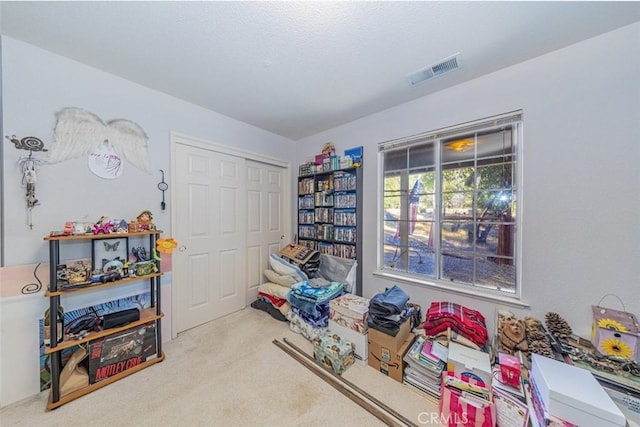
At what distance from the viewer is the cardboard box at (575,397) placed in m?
1.04

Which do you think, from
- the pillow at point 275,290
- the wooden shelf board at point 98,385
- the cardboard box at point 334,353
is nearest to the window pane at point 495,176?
the cardboard box at point 334,353

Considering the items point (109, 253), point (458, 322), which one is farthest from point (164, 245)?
point (458, 322)

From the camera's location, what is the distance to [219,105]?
99.5 inches

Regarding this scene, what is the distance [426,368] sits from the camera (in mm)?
1632

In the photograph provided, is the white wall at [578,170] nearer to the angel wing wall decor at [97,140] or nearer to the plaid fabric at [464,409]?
the plaid fabric at [464,409]

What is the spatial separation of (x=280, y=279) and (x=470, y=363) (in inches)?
81.6

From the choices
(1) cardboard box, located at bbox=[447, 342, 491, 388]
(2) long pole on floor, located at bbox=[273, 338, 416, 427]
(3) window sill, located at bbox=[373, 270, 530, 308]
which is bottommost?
(2) long pole on floor, located at bbox=[273, 338, 416, 427]

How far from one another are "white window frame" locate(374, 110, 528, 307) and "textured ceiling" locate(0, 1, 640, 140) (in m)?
0.44

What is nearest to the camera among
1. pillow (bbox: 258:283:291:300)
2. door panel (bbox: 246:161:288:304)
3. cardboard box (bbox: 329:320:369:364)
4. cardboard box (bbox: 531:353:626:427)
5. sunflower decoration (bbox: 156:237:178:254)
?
cardboard box (bbox: 531:353:626:427)

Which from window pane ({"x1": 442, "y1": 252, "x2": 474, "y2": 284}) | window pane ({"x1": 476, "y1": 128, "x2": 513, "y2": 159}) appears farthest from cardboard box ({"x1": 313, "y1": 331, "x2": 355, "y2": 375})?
window pane ({"x1": 476, "y1": 128, "x2": 513, "y2": 159})

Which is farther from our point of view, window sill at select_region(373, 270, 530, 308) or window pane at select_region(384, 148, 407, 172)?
window pane at select_region(384, 148, 407, 172)

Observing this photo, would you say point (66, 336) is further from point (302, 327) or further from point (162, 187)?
point (302, 327)

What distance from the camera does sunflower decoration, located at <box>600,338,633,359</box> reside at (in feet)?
4.56

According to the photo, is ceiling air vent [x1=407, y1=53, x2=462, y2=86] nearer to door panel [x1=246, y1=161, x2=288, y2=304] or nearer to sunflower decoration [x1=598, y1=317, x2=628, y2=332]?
sunflower decoration [x1=598, y1=317, x2=628, y2=332]
